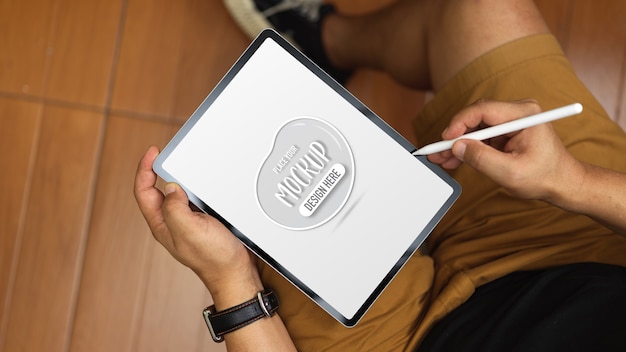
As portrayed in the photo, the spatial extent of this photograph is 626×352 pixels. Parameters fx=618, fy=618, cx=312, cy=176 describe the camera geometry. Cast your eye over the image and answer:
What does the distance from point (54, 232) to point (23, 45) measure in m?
0.33

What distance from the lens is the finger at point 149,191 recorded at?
0.62m

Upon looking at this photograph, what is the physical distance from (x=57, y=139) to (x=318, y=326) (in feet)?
2.07

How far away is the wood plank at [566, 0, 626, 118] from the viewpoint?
117 centimetres

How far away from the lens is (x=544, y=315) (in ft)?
2.14

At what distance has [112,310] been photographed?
42.0 inches

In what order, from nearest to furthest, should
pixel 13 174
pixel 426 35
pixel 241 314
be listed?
pixel 241 314 < pixel 426 35 < pixel 13 174

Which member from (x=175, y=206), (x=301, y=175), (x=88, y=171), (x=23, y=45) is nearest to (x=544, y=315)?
(x=301, y=175)

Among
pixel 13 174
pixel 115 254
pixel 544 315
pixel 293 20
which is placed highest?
pixel 13 174

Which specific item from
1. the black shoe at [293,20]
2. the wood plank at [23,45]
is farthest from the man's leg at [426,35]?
the wood plank at [23,45]

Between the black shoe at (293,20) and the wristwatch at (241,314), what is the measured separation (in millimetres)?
551

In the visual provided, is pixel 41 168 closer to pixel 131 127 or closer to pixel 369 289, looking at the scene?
pixel 131 127

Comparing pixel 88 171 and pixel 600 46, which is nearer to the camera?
pixel 88 171

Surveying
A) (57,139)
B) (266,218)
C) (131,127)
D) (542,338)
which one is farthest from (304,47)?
(542,338)

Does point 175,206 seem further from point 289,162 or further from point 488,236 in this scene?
point 488,236
